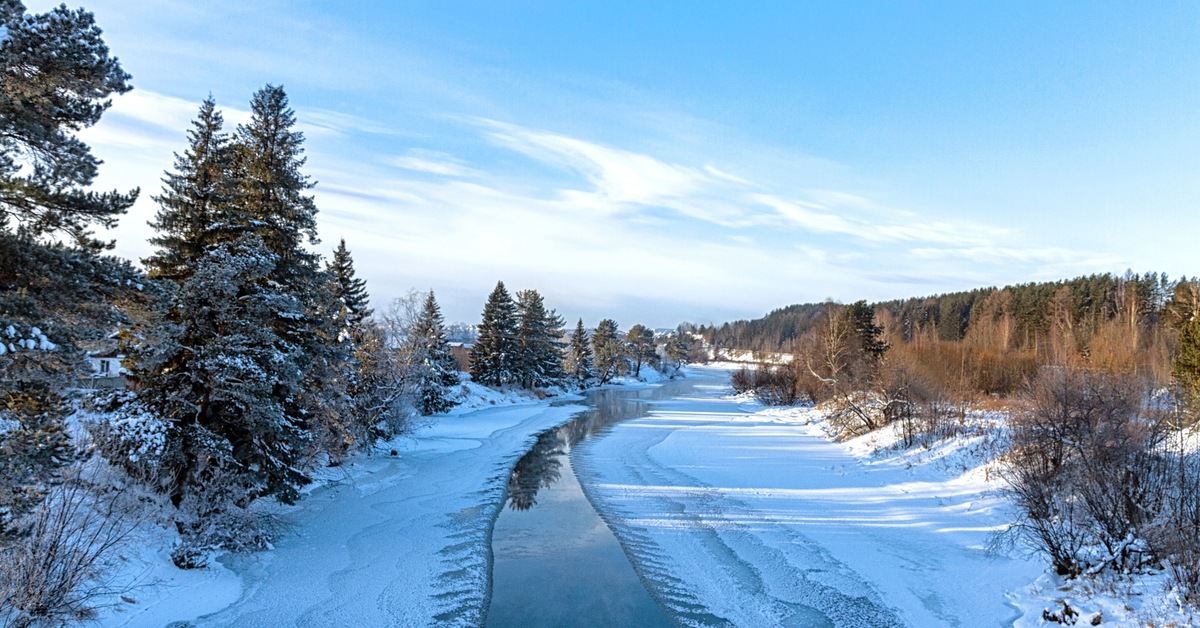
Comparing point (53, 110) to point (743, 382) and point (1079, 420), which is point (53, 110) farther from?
point (743, 382)

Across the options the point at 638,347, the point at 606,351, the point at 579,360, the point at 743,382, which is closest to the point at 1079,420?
the point at 743,382

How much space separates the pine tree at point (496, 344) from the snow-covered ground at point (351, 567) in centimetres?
3100

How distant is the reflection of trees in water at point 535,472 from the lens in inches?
659

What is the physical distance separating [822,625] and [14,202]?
36.7ft

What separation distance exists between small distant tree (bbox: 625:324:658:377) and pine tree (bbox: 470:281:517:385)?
37690 millimetres

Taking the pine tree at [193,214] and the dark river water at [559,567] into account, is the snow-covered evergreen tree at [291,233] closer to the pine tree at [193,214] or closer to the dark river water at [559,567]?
the pine tree at [193,214]

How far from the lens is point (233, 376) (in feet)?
35.6

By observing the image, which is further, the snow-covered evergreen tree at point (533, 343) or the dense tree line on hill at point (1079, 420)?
the snow-covered evergreen tree at point (533, 343)

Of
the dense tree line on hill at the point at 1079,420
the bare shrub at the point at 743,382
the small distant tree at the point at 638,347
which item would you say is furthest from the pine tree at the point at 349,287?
the small distant tree at the point at 638,347

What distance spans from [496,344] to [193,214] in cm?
3887

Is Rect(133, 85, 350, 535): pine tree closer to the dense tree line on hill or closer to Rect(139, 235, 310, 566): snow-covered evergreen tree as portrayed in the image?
Rect(139, 235, 310, 566): snow-covered evergreen tree

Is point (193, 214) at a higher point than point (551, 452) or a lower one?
higher

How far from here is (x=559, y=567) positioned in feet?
36.6

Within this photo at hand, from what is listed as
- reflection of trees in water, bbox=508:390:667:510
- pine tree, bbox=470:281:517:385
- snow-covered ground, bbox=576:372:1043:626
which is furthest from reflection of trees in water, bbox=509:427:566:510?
pine tree, bbox=470:281:517:385
